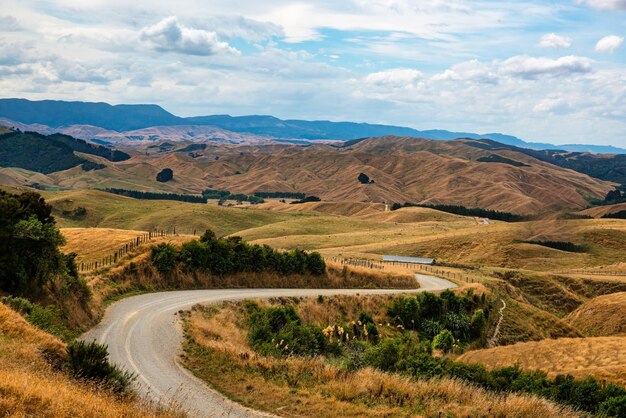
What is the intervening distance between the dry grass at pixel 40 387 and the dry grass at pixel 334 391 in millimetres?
5842

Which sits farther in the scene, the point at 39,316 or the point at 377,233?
the point at 377,233

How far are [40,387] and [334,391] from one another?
1088 centimetres

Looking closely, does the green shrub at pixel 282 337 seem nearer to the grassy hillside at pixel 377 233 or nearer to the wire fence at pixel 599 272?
the grassy hillside at pixel 377 233

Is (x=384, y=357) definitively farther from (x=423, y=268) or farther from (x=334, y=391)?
(x=423, y=268)

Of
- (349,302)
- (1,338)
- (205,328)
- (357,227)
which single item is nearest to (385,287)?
(349,302)

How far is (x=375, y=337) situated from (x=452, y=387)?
24264mm

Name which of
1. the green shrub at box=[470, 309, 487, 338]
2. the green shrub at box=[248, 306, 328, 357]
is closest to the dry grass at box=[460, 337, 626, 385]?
the green shrub at box=[470, 309, 487, 338]

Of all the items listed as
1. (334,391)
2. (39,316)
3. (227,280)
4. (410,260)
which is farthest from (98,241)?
(410,260)

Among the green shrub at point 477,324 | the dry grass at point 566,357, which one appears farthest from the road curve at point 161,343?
the dry grass at point 566,357

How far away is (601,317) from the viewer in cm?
6556

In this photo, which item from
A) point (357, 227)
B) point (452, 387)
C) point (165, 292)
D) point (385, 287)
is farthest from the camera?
point (357, 227)

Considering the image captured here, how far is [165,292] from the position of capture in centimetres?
4584

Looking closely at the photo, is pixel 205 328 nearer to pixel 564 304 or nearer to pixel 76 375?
pixel 76 375

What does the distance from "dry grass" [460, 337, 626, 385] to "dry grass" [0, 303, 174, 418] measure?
25.7 metres
